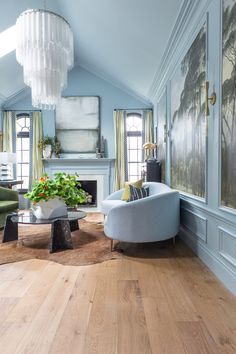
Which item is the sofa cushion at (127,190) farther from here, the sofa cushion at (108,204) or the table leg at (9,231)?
the table leg at (9,231)

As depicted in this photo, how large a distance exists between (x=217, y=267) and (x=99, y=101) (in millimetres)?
5133

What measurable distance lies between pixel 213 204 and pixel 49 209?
1995 millimetres

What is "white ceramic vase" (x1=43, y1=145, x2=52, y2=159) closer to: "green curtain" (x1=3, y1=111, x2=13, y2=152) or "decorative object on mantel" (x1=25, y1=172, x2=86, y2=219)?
"green curtain" (x1=3, y1=111, x2=13, y2=152)

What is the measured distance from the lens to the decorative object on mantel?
3.31 metres

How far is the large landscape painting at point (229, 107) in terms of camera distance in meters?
2.01

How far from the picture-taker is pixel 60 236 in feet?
10.5

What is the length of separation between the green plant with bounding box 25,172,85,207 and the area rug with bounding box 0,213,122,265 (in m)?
0.59

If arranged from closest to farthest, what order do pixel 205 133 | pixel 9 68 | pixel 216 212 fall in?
1. pixel 216 212
2. pixel 205 133
3. pixel 9 68

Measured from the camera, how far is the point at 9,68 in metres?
5.51

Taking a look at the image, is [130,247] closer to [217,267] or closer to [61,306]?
[217,267]

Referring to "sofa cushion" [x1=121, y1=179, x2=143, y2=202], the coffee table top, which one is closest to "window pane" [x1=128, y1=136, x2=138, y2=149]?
"sofa cushion" [x1=121, y1=179, x2=143, y2=202]

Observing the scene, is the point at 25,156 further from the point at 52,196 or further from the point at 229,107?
the point at 229,107

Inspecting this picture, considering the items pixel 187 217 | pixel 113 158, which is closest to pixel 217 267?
pixel 187 217

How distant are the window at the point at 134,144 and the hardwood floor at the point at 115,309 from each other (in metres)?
4.01
